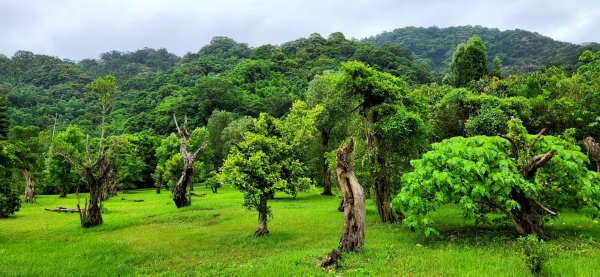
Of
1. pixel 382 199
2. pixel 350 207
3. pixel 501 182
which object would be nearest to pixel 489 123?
pixel 382 199

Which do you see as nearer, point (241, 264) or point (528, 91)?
point (241, 264)

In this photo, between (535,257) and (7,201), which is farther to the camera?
(7,201)

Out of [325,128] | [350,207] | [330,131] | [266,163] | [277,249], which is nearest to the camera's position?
[350,207]

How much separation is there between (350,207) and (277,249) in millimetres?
3955

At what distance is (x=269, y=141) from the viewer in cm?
1814

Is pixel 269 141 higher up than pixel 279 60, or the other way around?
pixel 279 60

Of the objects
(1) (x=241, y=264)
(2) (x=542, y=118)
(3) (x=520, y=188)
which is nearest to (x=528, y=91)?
(2) (x=542, y=118)

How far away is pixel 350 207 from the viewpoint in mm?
12781

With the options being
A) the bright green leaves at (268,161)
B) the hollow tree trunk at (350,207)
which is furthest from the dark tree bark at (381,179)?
the hollow tree trunk at (350,207)

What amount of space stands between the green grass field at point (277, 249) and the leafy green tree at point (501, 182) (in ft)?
3.35

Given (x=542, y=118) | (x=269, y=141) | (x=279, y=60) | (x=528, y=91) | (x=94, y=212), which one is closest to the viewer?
(x=269, y=141)

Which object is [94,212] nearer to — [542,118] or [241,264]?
[241,264]

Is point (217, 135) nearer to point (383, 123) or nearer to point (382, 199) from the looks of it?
point (382, 199)

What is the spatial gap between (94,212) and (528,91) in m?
34.6
